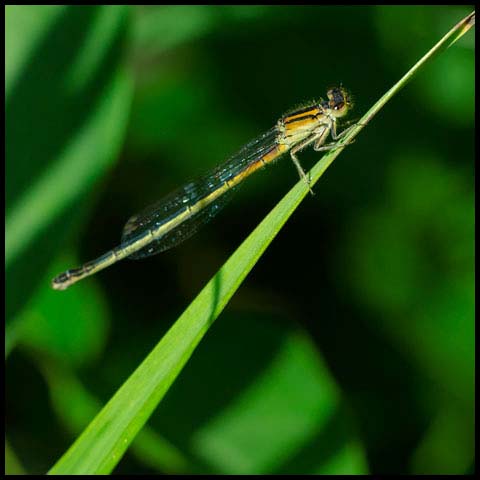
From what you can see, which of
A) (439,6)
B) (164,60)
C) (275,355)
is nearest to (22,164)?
(275,355)

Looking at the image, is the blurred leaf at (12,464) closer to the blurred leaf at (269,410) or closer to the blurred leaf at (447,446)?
the blurred leaf at (269,410)

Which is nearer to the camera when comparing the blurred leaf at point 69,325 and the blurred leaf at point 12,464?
the blurred leaf at point 12,464

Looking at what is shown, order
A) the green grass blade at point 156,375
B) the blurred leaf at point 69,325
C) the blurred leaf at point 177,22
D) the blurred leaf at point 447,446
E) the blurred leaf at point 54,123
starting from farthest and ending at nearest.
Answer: the blurred leaf at point 177,22, the blurred leaf at point 447,446, the blurred leaf at point 69,325, the blurred leaf at point 54,123, the green grass blade at point 156,375

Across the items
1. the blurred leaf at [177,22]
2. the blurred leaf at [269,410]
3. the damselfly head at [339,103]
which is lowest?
the blurred leaf at [269,410]

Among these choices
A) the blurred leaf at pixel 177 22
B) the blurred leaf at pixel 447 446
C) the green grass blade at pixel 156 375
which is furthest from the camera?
the blurred leaf at pixel 177 22

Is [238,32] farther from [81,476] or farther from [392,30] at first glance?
[81,476]

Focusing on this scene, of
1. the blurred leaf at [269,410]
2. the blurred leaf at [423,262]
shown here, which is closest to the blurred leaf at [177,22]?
the blurred leaf at [423,262]
